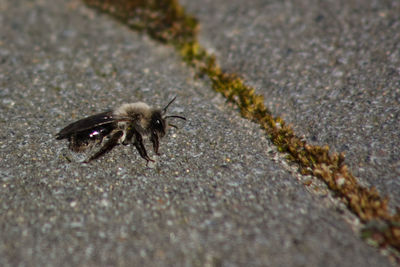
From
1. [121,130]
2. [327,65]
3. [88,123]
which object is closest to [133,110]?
[121,130]

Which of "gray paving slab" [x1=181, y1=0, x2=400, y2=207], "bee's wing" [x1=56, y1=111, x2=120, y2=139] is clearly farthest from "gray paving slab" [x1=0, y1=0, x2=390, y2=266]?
"gray paving slab" [x1=181, y1=0, x2=400, y2=207]

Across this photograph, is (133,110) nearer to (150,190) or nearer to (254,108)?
(150,190)

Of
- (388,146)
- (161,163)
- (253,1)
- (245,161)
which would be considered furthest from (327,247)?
(253,1)

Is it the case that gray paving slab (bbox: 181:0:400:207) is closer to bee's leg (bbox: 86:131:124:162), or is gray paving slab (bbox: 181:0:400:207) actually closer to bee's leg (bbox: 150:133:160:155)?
bee's leg (bbox: 150:133:160:155)

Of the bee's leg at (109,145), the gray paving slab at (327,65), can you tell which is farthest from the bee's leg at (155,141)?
the gray paving slab at (327,65)

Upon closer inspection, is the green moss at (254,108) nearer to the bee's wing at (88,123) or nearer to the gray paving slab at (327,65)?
the gray paving slab at (327,65)

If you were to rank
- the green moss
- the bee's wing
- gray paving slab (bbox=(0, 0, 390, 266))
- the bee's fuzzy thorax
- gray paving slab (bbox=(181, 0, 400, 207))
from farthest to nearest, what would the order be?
the bee's fuzzy thorax, gray paving slab (bbox=(181, 0, 400, 207)), the bee's wing, the green moss, gray paving slab (bbox=(0, 0, 390, 266))

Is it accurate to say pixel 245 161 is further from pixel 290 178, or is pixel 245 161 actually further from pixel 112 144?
pixel 112 144
